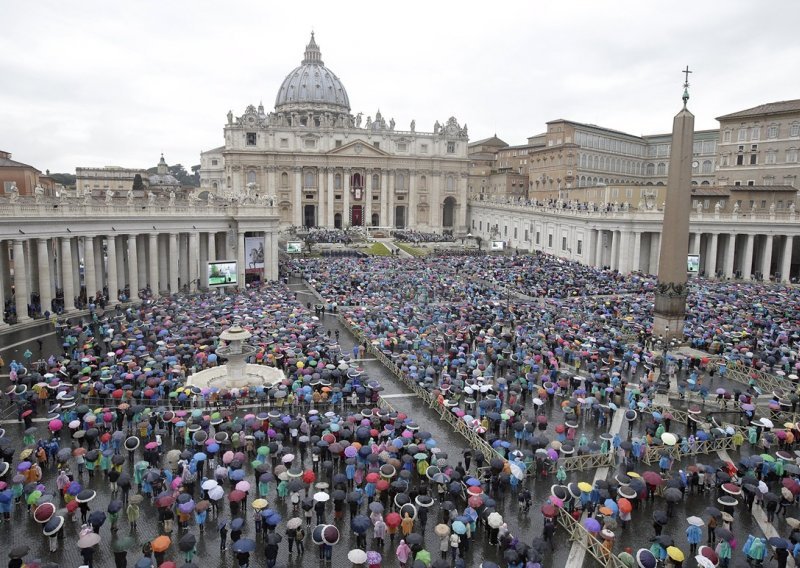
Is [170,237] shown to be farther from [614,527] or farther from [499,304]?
[614,527]

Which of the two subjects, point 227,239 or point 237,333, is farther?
point 227,239

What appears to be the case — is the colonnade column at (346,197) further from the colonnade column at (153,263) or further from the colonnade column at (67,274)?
the colonnade column at (67,274)

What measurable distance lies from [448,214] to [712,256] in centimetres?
5747

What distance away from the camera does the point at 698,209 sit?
201ft

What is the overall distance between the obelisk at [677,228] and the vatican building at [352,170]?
2881 inches

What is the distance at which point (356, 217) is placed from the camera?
106875mm

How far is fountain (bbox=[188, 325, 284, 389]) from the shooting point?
83.1 ft

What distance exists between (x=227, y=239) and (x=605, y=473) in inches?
1606

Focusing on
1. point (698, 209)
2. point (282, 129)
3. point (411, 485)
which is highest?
point (282, 129)

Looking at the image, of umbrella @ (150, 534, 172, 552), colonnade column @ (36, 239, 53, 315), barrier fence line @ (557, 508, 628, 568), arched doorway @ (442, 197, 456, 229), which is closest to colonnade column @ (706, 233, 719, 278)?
barrier fence line @ (557, 508, 628, 568)

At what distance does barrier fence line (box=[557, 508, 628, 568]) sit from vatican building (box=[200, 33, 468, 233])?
88124 mm

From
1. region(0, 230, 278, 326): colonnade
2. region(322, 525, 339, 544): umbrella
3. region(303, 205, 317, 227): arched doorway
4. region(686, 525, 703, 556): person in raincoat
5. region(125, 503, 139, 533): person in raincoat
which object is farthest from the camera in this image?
region(303, 205, 317, 227): arched doorway

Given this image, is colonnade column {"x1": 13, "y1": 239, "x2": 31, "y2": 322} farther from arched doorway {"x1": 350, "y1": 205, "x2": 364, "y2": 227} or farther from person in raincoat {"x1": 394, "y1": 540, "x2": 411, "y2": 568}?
arched doorway {"x1": 350, "y1": 205, "x2": 364, "y2": 227}

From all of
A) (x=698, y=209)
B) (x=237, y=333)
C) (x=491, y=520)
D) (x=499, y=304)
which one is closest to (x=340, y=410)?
(x=237, y=333)
